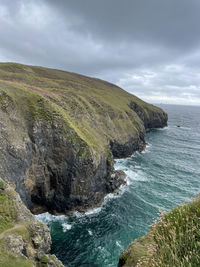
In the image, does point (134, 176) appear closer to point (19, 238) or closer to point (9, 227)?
point (9, 227)

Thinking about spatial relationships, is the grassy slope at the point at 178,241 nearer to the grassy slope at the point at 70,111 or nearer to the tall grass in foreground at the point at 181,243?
the tall grass in foreground at the point at 181,243

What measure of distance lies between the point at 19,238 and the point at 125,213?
1012 inches

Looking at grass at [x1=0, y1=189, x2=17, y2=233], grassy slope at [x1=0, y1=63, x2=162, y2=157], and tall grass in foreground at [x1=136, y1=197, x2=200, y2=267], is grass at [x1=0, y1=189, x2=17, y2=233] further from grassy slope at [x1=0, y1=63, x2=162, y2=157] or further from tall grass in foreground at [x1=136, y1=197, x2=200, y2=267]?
grassy slope at [x1=0, y1=63, x2=162, y2=157]

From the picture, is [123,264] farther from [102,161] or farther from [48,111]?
[48,111]

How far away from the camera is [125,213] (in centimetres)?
3681

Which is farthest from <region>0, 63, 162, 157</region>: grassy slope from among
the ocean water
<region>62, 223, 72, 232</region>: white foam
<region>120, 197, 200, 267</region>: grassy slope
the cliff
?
<region>120, 197, 200, 267</region>: grassy slope

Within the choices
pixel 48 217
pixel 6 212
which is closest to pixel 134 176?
pixel 48 217

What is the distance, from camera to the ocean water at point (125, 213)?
2736cm

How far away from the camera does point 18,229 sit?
17.3 metres

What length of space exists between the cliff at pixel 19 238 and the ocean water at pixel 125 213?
33.2 ft

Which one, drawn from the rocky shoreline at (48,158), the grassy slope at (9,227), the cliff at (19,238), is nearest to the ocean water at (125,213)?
the rocky shoreline at (48,158)

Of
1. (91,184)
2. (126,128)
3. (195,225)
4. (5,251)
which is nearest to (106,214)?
(91,184)

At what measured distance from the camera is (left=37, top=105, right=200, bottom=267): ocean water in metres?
27.4

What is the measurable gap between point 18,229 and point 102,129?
155 ft
